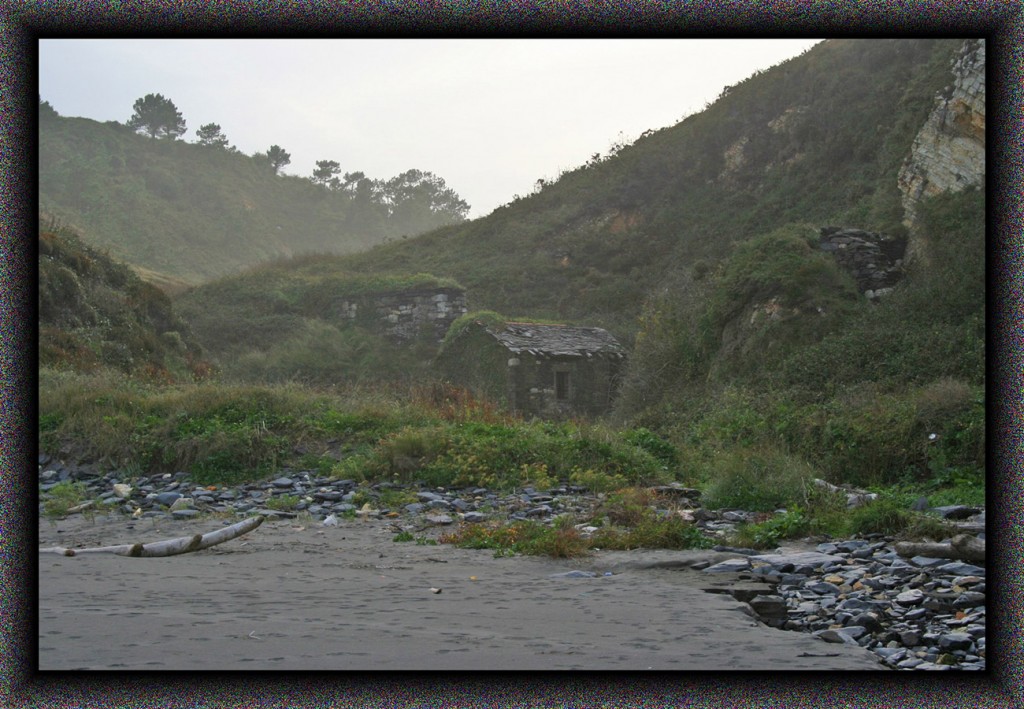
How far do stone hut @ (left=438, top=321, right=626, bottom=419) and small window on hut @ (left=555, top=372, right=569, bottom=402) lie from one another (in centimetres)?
1

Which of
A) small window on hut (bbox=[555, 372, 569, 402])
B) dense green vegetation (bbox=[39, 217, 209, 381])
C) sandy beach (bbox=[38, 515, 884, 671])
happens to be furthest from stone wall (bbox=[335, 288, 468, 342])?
sandy beach (bbox=[38, 515, 884, 671])

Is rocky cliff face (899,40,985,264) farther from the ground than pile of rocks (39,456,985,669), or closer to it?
farther from the ground

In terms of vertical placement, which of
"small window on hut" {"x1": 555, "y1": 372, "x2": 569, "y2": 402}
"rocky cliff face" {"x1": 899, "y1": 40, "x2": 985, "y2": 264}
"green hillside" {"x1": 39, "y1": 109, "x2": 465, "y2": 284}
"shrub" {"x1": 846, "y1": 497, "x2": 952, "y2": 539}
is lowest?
"shrub" {"x1": 846, "y1": 497, "x2": 952, "y2": 539}

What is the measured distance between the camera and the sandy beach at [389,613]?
454cm

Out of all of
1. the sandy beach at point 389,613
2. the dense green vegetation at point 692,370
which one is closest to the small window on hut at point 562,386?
the dense green vegetation at point 692,370

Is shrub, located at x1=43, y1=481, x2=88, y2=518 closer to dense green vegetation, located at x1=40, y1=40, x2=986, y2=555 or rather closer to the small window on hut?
dense green vegetation, located at x1=40, y1=40, x2=986, y2=555

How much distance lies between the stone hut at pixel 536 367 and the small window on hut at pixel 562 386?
0.05 ft

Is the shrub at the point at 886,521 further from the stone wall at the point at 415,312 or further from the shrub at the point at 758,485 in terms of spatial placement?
the stone wall at the point at 415,312

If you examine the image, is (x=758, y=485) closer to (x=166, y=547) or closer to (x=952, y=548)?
Result: (x=952, y=548)

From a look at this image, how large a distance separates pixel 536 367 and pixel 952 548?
58.1 ft

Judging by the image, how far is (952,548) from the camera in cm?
685

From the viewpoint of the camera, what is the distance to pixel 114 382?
15500mm

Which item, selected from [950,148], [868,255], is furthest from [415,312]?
[950,148]

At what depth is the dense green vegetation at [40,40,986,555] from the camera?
1160cm
